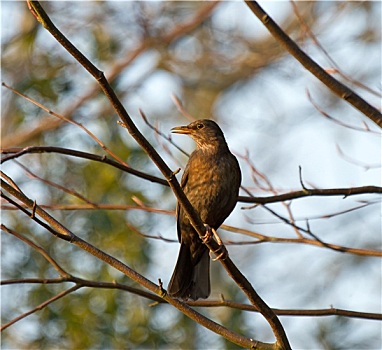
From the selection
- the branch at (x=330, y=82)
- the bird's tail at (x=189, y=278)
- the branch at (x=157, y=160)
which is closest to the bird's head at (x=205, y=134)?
the bird's tail at (x=189, y=278)

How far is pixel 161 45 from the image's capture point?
38.5 ft

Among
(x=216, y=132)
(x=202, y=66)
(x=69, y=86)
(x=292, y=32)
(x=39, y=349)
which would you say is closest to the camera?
(x=216, y=132)

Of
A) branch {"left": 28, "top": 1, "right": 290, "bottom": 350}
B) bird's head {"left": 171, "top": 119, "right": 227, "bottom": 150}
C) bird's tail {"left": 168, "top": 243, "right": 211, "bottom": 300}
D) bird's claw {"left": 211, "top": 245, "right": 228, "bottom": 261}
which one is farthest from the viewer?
bird's head {"left": 171, "top": 119, "right": 227, "bottom": 150}

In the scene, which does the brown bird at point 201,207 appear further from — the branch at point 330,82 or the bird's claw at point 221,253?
the branch at point 330,82

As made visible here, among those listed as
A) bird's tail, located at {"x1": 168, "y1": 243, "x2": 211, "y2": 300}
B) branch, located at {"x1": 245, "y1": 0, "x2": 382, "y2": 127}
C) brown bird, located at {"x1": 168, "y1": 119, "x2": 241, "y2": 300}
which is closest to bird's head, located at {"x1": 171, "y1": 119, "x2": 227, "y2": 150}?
brown bird, located at {"x1": 168, "y1": 119, "x2": 241, "y2": 300}

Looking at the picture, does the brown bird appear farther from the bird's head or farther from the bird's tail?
the bird's head

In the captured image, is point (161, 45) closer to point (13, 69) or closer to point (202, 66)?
point (202, 66)

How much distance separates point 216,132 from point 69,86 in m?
4.12

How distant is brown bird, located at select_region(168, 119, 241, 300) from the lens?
19.1 ft

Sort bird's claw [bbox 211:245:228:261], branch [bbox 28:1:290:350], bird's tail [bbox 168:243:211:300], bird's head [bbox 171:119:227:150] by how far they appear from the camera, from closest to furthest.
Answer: branch [bbox 28:1:290:350] < bird's claw [bbox 211:245:228:261] < bird's tail [bbox 168:243:211:300] < bird's head [bbox 171:119:227:150]

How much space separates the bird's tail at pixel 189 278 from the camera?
5.76m

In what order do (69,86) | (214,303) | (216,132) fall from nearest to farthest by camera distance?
1. (214,303)
2. (216,132)
3. (69,86)

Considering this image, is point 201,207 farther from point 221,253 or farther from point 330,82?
point 330,82

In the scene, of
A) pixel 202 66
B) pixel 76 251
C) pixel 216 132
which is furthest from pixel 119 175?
pixel 202 66
